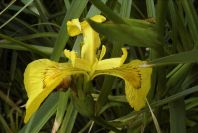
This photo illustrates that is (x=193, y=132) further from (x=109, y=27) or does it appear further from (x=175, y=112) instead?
(x=109, y=27)

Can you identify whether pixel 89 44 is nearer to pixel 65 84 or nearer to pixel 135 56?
pixel 65 84

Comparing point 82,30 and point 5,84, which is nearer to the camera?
point 82,30

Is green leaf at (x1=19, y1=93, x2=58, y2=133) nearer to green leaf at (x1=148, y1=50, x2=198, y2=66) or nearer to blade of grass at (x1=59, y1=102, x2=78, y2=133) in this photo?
blade of grass at (x1=59, y1=102, x2=78, y2=133)

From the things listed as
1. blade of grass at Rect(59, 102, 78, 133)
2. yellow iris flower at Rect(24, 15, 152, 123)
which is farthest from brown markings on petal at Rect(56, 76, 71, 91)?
blade of grass at Rect(59, 102, 78, 133)

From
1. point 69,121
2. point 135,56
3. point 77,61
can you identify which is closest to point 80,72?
point 77,61

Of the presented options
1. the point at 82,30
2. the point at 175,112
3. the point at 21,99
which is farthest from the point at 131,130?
the point at 21,99

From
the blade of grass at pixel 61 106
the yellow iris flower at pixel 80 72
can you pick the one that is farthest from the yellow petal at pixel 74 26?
the blade of grass at pixel 61 106

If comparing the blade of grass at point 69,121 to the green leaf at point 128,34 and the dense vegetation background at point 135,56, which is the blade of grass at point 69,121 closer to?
the dense vegetation background at point 135,56
